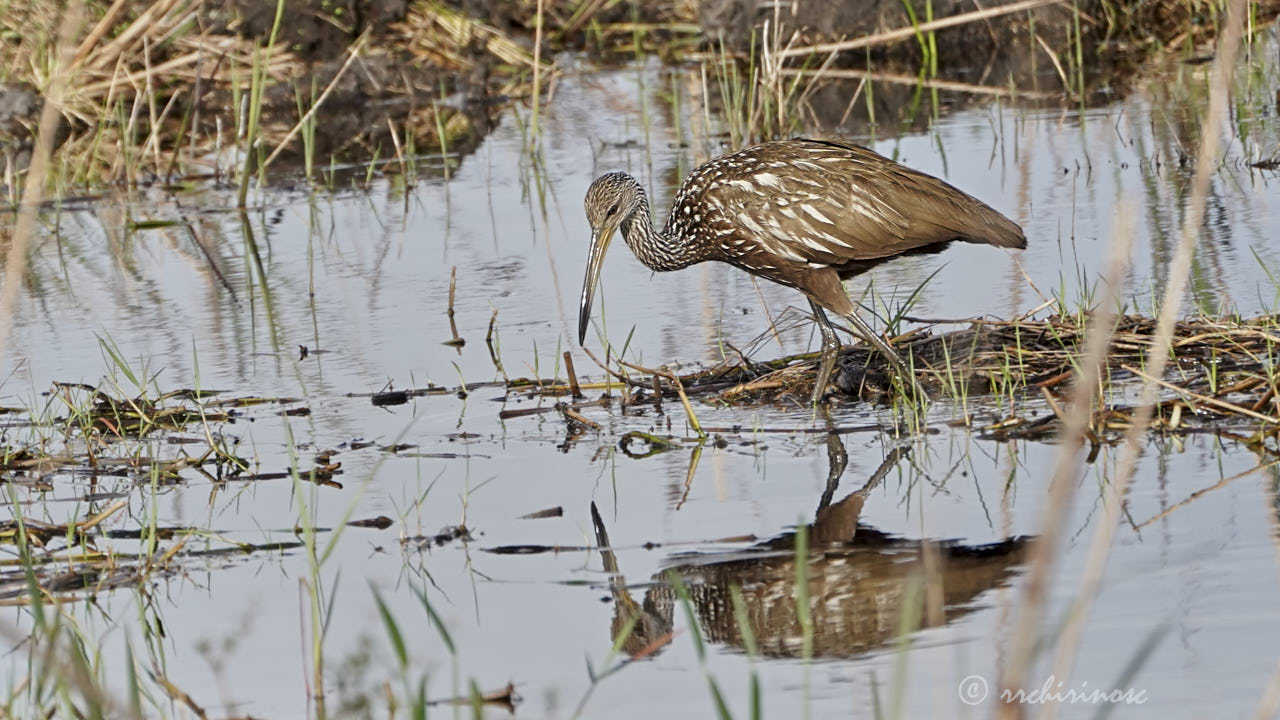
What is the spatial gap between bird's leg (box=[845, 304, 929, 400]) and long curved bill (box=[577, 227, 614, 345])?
114 cm

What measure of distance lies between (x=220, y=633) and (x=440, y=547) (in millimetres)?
770

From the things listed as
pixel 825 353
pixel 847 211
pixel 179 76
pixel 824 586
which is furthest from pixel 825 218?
pixel 179 76

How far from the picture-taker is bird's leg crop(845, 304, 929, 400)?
20.0ft

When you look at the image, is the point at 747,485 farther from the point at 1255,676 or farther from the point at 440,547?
the point at 1255,676

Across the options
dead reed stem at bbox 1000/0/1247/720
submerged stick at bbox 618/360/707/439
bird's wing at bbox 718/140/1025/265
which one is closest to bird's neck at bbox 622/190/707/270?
bird's wing at bbox 718/140/1025/265

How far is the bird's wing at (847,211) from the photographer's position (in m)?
6.38

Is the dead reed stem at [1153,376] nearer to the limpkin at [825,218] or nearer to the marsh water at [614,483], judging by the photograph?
the marsh water at [614,483]

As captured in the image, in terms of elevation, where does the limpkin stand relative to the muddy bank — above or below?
below

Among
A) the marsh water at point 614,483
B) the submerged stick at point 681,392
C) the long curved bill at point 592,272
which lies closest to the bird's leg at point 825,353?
the marsh water at point 614,483

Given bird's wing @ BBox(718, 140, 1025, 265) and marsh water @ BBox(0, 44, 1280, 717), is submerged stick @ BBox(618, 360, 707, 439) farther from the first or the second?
bird's wing @ BBox(718, 140, 1025, 265)

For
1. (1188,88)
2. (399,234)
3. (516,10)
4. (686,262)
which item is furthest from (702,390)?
(516,10)

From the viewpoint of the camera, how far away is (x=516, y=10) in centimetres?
1656

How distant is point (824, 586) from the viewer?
4449mm

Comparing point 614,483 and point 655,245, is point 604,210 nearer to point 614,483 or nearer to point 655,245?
point 655,245
